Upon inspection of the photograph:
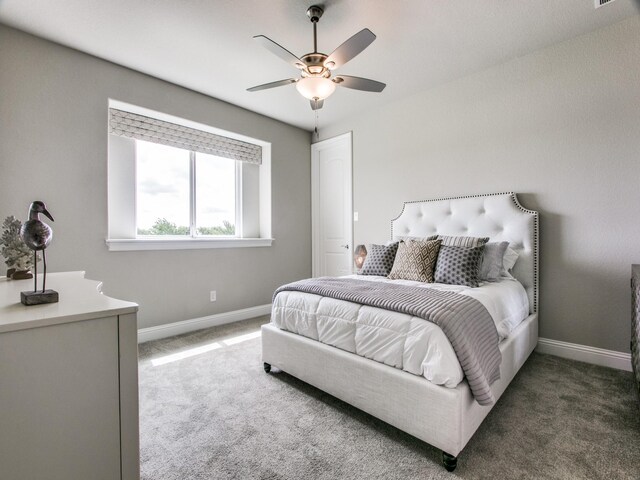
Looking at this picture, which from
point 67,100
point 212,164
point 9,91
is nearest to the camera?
point 9,91

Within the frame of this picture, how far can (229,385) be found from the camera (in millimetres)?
2139

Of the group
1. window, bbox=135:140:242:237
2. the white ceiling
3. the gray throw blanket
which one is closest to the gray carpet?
the gray throw blanket

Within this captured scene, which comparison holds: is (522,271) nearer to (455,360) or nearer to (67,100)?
(455,360)

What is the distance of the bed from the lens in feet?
4.49

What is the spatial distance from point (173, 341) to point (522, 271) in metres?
3.28

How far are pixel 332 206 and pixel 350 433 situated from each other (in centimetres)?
314

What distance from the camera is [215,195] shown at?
3.78m

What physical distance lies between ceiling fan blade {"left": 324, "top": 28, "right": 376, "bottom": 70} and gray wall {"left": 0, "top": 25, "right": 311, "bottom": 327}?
5.05 ft

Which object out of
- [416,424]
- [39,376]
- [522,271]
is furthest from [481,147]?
[39,376]

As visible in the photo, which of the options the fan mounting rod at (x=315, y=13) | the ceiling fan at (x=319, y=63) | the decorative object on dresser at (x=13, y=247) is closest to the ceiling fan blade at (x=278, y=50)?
the ceiling fan at (x=319, y=63)

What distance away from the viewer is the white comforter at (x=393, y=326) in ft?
4.60

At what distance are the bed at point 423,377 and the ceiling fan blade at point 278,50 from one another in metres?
1.80

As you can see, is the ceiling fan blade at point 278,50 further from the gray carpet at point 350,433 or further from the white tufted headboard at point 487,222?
the gray carpet at point 350,433

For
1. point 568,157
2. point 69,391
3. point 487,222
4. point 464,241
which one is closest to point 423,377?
point 69,391
